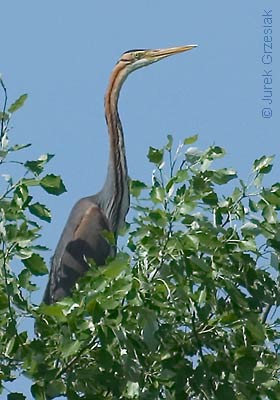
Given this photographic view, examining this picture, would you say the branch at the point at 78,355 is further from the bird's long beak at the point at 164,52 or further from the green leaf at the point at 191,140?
the bird's long beak at the point at 164,52

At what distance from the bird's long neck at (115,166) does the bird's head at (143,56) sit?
4 cm

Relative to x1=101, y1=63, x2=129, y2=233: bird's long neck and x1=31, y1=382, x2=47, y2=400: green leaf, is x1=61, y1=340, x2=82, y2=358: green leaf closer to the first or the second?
x1=31, y1=382, x2=47, y2=400: green leaf

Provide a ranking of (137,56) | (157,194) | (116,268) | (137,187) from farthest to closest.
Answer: (137,56) < (137,187) < (157,194) < (116,268)

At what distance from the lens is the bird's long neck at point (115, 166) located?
7168 mm

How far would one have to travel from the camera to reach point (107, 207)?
7.20 metres

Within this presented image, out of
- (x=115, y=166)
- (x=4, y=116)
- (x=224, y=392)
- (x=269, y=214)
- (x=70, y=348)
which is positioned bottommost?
(x=115, y=166)

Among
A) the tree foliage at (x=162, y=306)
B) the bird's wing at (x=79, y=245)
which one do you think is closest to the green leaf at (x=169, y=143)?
the tree foliage at (x=162, y=306)

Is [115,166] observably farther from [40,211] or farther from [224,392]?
[224,392]

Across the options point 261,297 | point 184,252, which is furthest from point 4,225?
point 261,297

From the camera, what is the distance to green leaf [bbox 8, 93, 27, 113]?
4.14 metres

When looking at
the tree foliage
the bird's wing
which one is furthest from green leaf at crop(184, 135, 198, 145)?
the bird's wing

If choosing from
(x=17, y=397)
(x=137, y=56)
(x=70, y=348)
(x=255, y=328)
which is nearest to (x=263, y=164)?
(x=255, y=328)

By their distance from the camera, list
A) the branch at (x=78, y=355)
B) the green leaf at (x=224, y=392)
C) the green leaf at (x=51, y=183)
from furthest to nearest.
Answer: the green leaf at (x=51, y=183), the green leaf at (x=224, y=392), the branch at (x=78, y=355)

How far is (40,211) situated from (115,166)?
10.1 ft
